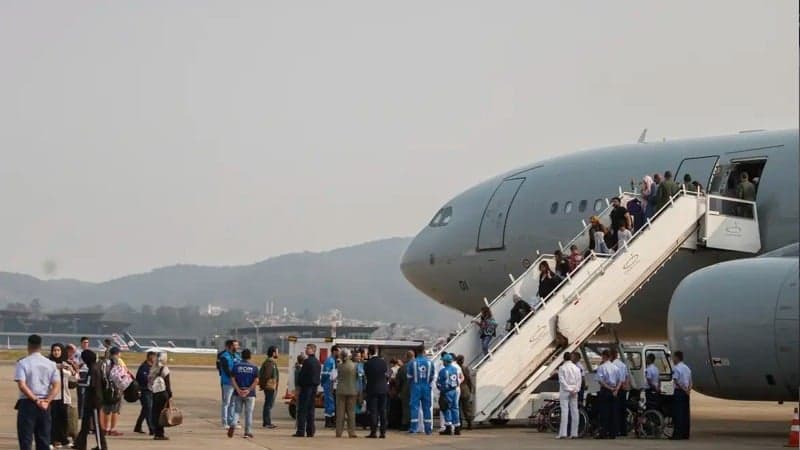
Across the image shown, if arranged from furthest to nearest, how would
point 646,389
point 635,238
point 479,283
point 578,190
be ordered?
point 479,283 < point 578,190 < point 635,238 < point 646,389

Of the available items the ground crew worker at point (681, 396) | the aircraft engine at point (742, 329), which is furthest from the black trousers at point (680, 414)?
the aircraft engine at point (742, 329)

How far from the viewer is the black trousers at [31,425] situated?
1477 centimetres

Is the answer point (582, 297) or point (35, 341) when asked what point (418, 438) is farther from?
point (35, 341)

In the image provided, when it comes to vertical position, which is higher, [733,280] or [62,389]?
[733,280]

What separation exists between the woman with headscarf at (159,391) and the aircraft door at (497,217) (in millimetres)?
10839

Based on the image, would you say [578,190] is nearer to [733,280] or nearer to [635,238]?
[635,238]

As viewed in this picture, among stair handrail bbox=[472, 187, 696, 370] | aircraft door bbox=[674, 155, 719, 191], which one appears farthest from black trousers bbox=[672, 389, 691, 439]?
aircraft door bbox=[674, 155, 719, 191]

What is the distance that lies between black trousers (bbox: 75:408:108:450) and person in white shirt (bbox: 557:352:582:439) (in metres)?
7.20

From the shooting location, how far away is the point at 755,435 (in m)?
22.4

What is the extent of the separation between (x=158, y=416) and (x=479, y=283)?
11.4 metres

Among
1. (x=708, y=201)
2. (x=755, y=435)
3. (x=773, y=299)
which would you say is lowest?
(x=755, y=435)

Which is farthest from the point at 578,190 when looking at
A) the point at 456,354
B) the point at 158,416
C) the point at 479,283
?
the point at 158,416

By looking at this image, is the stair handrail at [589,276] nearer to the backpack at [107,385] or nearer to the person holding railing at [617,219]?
the person holding railing at [617,219]

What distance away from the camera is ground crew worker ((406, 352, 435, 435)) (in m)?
21.5
